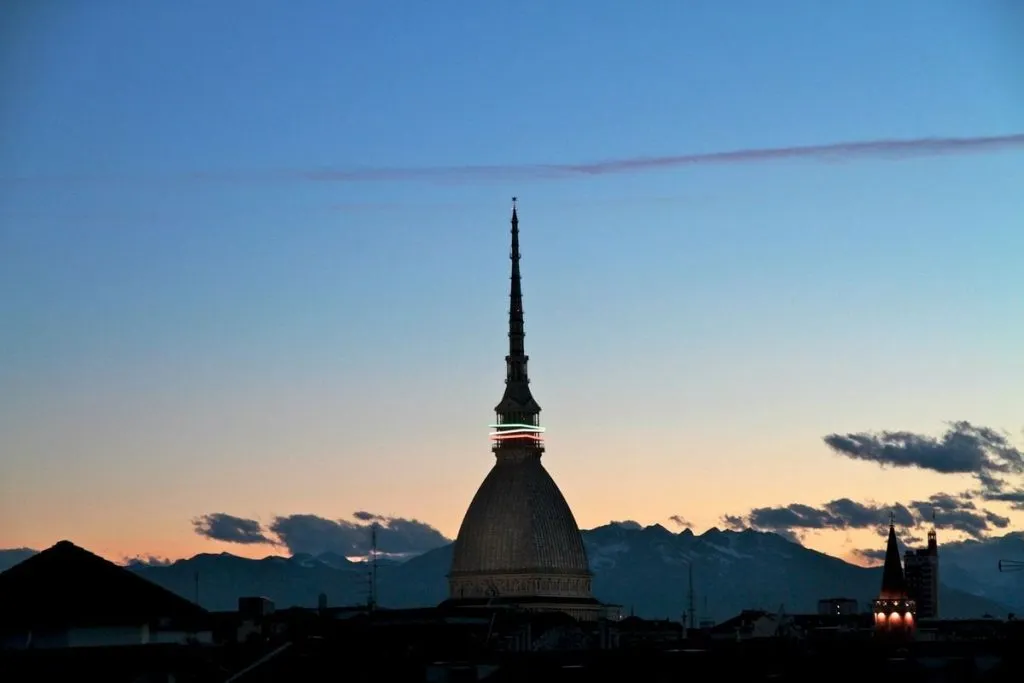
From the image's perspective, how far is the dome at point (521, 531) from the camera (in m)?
193

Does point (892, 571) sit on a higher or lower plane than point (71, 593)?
higher

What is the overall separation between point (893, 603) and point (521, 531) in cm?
3073

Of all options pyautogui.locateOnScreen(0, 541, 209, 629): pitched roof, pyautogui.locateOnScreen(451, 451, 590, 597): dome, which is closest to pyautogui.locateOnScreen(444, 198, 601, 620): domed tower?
pyautogui.locateOnScreen(451, 451, 590, 597): dome

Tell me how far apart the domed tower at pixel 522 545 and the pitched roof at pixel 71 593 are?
12281 cm

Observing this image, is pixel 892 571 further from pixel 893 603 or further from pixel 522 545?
pixel 522 545

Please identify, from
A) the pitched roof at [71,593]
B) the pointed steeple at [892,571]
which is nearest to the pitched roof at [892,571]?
the pointed steeple at [892,571]

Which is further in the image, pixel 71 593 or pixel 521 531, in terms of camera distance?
pixel 521 531

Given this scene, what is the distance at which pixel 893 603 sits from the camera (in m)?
186

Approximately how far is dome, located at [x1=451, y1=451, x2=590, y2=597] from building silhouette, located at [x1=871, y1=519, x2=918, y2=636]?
25167mm

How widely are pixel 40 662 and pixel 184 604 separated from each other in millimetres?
9969

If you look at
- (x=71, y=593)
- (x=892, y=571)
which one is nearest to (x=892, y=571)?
(x=892, y=571)

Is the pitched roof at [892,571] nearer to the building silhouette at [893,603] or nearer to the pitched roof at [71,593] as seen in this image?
the building silhouette at [893,603]

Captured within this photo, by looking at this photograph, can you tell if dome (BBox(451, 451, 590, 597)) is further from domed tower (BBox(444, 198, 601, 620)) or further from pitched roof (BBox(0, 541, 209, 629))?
pitched roof (BBox(0, 541, 209, 629))

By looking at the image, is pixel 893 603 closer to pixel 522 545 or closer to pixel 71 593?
pixel 522 545
